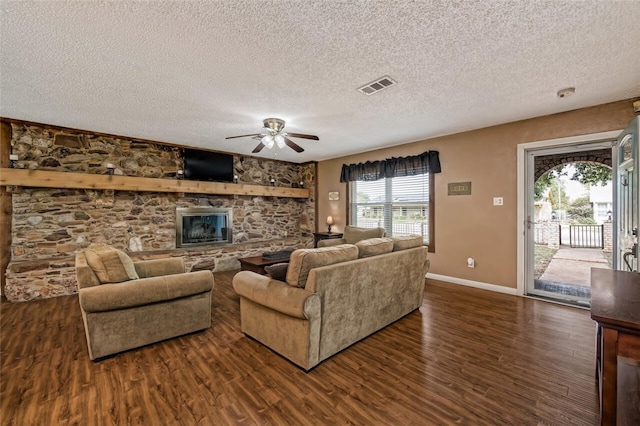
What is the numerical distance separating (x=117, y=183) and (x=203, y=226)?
65.3 inches

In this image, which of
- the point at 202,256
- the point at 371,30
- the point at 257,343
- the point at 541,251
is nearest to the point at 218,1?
the point at 371,30

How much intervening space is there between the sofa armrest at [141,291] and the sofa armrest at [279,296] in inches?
16.3

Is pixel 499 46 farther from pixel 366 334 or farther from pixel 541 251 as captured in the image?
pixel 541 251

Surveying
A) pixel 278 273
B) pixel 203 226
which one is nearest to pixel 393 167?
pixel 278 273

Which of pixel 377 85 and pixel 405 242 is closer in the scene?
pixel 377 85

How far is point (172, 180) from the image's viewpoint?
4.88 m

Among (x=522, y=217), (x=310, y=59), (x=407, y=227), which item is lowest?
(x=407, y=227)

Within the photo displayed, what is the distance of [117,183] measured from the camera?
4.34 metres

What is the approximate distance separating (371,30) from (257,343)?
108 inches

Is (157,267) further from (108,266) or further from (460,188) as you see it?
(460,188)

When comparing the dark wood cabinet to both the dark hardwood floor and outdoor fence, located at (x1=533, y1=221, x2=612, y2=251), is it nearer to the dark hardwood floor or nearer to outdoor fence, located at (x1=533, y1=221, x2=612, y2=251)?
the dark hardwood floor

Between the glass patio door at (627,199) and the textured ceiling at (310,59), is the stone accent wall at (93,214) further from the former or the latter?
the glass patio door at (627,199)

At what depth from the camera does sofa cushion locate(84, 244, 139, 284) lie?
2340 millimetres

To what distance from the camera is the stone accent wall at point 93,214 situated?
3.82 m
